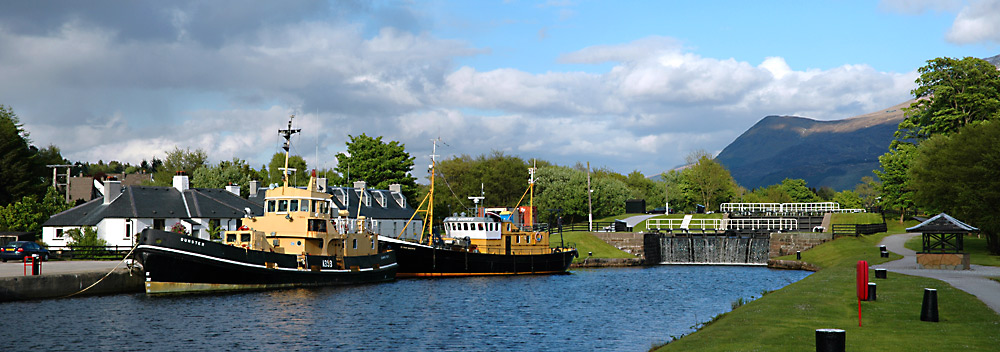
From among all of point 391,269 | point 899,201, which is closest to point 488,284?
→ point 391,269

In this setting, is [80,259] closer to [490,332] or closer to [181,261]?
[181,261]

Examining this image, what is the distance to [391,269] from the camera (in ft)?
174

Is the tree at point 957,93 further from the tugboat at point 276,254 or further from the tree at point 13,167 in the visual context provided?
the tree at point 13,167

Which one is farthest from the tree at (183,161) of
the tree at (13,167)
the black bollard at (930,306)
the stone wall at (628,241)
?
the black bollard at (930,306)

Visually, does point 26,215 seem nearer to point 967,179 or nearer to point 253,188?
point 253,188

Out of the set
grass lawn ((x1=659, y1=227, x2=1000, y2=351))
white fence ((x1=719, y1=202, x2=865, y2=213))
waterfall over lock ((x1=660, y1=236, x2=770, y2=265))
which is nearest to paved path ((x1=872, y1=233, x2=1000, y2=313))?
grass lawn ((x1=659, y1=227, x2=1000, y2=351))

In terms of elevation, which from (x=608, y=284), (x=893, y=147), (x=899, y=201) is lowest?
(x=608, y=284)

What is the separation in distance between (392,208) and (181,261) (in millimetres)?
46218

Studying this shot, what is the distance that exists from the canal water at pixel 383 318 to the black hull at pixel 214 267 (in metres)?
1.37

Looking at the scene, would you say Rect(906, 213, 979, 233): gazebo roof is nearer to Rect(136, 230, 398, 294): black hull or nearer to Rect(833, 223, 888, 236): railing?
Rect(833, 223, 888, 236): railing

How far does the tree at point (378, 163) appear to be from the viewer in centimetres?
10175

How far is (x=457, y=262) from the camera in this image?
186 ft

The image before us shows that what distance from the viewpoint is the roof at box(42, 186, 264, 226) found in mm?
62125

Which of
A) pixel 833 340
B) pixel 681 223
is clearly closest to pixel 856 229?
pixel 681 223
